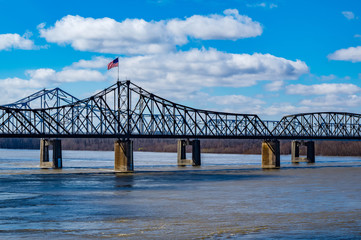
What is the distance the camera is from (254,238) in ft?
Answer: 83.0

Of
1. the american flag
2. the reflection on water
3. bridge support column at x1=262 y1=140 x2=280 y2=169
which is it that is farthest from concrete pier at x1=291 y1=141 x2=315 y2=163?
the reflection on water

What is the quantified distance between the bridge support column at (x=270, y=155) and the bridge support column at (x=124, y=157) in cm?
3474

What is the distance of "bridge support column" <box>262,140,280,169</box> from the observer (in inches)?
4641

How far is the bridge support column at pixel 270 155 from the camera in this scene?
118 metres

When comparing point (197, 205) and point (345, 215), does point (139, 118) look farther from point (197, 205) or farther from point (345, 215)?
point (345, 215)

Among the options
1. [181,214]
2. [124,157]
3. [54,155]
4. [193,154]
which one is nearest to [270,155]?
[193,154]

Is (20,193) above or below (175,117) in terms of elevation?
below

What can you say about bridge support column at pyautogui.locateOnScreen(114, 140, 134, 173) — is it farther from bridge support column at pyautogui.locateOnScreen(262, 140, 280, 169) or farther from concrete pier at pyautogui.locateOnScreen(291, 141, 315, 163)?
concrete pier at pyautogui.locateOnScreen(291, 141, 315, 163)

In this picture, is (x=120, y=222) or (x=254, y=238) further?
(x=120, y=222)

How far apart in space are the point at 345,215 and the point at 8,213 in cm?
2089

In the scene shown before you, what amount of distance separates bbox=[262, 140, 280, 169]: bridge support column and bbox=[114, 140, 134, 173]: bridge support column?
114 feet

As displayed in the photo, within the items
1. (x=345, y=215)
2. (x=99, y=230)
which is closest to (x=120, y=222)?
(x=99, y=230)

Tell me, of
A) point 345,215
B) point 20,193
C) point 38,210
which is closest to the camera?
point 345,215

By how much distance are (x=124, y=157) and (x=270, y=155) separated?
128 ft
